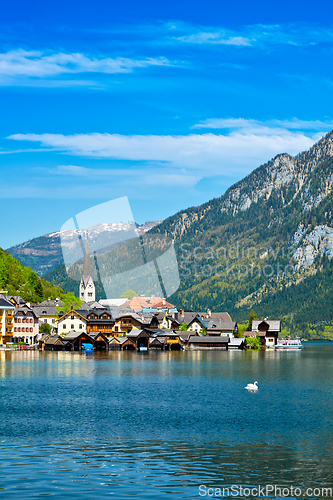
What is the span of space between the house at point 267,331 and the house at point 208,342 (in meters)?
22.1

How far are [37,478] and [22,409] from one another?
21701 mm

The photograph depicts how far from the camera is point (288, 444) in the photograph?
35.2 m

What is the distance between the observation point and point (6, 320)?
507ft

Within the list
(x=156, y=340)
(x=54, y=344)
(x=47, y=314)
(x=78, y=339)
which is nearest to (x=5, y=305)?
(x=54, y=344)

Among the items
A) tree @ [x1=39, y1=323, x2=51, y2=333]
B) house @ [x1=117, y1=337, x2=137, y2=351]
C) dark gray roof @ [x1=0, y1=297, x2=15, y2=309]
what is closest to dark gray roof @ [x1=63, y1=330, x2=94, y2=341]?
house @ [x1=117, y1=337, x2=137, y2=351]

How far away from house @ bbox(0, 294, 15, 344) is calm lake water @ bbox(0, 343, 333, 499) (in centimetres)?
8611

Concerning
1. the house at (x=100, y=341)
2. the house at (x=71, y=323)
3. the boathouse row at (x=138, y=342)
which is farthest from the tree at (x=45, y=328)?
the house at (x=100, y=341)

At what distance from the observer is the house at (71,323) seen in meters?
168

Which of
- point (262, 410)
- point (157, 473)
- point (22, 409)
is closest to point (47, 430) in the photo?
point (22, 409)

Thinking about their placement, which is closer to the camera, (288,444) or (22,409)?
(288,444)

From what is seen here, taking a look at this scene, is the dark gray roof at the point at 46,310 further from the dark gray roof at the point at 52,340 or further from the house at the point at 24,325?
the dark gray roof at the point at 52,340

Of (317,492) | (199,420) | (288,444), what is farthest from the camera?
(199,420)

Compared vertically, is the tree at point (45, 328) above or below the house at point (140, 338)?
above

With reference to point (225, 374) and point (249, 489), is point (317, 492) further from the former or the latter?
point (225, 374)
